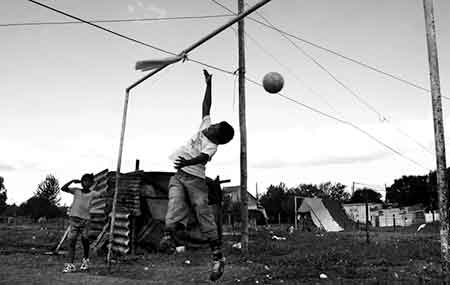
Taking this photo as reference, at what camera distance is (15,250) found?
14242mm

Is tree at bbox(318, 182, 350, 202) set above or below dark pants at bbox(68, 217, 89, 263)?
above

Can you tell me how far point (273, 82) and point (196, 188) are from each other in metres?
4.89

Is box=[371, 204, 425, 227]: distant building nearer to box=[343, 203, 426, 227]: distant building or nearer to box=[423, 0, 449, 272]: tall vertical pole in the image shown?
box=[343, 203, 426, 227]: distant building

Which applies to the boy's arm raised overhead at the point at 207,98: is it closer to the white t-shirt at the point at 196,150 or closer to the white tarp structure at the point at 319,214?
the white t-shirt at the point at 196,150

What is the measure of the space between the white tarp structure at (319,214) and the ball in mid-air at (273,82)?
2758 cm

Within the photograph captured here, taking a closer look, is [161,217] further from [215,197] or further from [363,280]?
[363,280]

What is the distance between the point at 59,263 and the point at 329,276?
274 inches

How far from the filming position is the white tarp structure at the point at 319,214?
37281 millimetres

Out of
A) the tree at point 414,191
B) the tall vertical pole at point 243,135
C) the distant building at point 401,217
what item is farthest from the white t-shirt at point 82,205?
the tree at point 414,191

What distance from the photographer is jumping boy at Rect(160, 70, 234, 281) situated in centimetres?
625

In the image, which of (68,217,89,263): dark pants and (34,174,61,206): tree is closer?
(68,217,89,263): dark pants

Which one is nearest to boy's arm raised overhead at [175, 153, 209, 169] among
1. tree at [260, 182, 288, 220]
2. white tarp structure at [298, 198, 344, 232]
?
white tarp structure at [298, 198, 344, 232]

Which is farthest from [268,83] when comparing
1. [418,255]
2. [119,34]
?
[418,255]

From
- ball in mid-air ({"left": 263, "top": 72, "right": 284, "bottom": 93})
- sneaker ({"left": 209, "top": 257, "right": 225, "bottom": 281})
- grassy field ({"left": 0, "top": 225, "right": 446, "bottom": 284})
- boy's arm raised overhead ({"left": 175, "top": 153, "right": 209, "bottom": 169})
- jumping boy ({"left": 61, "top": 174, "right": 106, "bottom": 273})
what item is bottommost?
grassy field ({"left": 0, "top": 225, "right": 446, "bottom": 284})
